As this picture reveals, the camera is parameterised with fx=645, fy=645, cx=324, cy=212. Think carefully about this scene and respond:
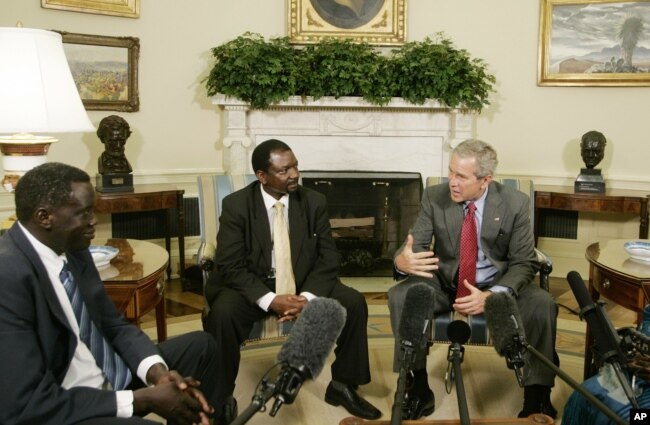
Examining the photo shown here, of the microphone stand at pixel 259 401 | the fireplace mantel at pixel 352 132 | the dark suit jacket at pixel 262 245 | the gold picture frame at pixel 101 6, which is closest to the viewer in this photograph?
the microphone stand at pixel 259 401

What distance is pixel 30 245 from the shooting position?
1.71 meters

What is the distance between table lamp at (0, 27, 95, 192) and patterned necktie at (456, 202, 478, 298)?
177 cm

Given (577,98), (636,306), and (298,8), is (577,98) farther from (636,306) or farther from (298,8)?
(636,306)

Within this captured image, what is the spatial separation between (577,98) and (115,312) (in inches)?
183

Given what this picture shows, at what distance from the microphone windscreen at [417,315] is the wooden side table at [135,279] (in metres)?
1.28

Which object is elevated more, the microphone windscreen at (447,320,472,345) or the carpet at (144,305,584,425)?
the microphone windscreen at (447,320,472,345)

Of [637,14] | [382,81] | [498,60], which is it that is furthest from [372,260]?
[637,14]

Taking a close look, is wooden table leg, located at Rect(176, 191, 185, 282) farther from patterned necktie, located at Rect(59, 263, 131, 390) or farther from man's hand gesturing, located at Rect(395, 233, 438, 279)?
patterned necktie, located at Rect(59, 263, 131, 390)

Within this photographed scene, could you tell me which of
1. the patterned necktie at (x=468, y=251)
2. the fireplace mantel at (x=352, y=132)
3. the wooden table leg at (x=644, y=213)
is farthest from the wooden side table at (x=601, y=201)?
the patterned necktie at (x=468, y=251)

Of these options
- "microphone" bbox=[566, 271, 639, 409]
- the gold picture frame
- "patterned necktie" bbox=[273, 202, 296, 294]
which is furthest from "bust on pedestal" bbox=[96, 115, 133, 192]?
"microphone" bbox=[566, 271, 639, 409]

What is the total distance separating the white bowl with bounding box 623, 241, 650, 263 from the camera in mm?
2855

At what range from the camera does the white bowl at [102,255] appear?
8.62 feet

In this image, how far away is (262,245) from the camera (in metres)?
3.10

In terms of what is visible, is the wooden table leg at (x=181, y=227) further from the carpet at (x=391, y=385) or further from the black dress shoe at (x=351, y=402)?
the black dress shoe at (x=351, y=402)
